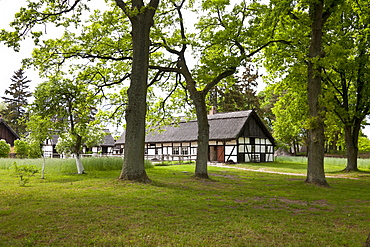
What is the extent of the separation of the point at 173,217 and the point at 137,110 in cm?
594

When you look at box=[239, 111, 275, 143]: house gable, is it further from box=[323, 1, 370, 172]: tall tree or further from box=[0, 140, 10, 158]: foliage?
box=[0, 140, 10, 158]: foliage

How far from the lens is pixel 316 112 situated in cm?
1354

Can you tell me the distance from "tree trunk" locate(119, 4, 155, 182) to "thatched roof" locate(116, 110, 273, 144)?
18.1m

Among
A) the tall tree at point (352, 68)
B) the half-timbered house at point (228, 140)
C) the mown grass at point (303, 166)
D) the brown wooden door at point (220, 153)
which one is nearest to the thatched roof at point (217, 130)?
the half-timbered house at point (228, 140)

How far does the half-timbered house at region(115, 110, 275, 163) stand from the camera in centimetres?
3072

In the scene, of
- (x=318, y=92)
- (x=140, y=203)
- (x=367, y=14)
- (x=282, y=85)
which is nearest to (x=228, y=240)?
(x=140, y=203)

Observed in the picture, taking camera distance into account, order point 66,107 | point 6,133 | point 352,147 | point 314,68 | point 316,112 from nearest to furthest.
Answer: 1. point 314,68
2. point 316,112
3. point 66,107
4. point 352,147
5. point 6,133

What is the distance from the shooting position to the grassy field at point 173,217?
17.6ft

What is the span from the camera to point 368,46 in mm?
19422

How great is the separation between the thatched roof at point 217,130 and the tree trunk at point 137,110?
59.4 feet

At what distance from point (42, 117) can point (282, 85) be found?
1443 centimetres

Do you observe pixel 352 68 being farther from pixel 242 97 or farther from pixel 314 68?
pixel 242 97

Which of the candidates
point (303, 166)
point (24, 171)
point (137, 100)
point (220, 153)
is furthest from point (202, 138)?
point (303, 166)

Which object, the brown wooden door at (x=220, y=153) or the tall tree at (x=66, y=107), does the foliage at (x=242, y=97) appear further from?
the tall tree at (x=66, y=107)
